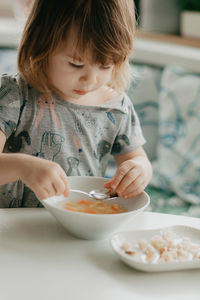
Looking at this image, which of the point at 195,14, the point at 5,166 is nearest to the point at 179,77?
the point at 195,14

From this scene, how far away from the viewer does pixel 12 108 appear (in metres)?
→ 1.09

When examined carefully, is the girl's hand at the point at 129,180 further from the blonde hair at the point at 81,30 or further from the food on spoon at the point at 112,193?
the blonde hair at the point at 81,30

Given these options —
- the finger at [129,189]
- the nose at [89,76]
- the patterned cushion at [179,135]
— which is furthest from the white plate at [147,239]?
the patterned cushion at [179,135]

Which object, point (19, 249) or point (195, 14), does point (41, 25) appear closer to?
→ point (19, 249)

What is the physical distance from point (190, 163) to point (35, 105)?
1019mm

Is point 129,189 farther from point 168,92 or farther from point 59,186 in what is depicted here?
point 168,92

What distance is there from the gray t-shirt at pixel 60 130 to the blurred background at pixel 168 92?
0.69 m

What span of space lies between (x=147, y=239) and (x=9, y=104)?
0.45 meters

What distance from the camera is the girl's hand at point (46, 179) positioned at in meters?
0.87

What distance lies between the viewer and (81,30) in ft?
3.23

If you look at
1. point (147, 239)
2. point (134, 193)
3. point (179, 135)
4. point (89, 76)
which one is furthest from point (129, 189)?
point (179, 135)

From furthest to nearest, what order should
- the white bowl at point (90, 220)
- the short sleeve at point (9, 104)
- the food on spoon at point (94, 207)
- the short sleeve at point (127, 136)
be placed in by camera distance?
the short sleeve at point (127, 136) < the short sleeve at point (9, 104) < the food on spoon at point (94, 207) < the white bowl at point (90, 220)

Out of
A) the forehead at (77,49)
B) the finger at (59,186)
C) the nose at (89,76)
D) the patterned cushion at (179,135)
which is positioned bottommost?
the patterned cushion at (179,135)

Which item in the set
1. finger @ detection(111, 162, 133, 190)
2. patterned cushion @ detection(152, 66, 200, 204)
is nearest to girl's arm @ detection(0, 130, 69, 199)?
finger @ detection(111, 162, 133, 190)
